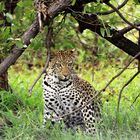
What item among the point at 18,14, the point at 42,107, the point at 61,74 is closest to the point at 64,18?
the point at 18,14

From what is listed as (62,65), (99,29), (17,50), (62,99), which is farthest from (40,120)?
(17,50)

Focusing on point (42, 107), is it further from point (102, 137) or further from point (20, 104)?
point (102, 137)

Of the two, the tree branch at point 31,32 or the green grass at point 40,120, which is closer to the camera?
the tree branch at point 31,32

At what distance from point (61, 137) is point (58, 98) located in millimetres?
1139

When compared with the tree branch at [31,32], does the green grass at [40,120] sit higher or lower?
lower

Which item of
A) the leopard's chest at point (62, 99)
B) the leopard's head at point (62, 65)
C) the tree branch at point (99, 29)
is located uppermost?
the tree branch at point (99, 29)

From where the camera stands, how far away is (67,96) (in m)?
6.86

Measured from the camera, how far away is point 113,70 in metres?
11.1

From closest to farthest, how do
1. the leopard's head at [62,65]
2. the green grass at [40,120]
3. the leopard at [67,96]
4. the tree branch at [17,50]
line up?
the tree branch at [17,50], the green grass at [40,120], the leopard at [67,96], the leopard's head at [62,65]

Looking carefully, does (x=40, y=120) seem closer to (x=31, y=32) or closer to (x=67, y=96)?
(x=67, y=96)

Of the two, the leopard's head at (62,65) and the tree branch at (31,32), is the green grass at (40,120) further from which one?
the tree branch at (31,32)

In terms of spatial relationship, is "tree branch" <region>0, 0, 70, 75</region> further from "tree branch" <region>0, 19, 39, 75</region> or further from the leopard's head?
the leopard's head

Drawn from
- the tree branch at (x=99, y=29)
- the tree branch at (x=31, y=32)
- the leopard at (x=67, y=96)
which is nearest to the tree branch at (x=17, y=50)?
the tree branch at (x=31, y=32)

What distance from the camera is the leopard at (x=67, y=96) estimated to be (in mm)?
6754
